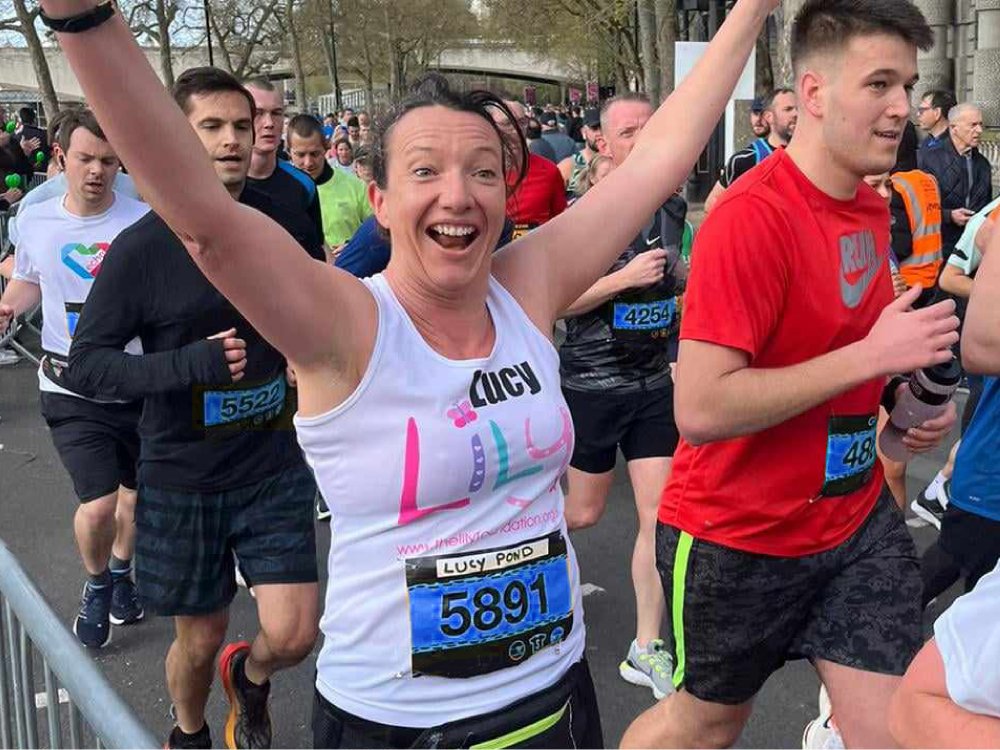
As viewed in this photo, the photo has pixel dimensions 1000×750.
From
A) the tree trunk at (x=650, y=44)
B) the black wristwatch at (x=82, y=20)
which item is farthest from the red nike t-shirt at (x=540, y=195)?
the tree trunk at (x=650, y=44)

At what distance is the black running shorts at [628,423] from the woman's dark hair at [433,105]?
230cm

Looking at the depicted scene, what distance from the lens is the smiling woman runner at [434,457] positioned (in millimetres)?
1998

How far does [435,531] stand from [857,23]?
162 centimetres

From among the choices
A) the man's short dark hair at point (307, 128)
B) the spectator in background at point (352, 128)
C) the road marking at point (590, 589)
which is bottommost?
the road marking at point (590, 589)

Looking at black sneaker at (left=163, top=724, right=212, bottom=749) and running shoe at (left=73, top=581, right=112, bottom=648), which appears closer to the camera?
black sneaker at (left=163, top=724, right=212, bottom=749)

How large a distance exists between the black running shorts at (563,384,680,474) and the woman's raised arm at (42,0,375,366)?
259cm

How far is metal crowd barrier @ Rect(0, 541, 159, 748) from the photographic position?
1.71 meters

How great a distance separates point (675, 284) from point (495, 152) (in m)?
2.70

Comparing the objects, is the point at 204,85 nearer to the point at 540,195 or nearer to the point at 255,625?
the point at 255,625

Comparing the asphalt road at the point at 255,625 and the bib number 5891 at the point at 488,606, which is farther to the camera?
the asphalt road at the point at 255,625

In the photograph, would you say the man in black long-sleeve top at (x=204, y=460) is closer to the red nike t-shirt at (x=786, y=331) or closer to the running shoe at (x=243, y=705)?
the running shoe at (x=243, y=705)

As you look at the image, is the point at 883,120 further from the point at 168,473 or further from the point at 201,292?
the point at 168,473

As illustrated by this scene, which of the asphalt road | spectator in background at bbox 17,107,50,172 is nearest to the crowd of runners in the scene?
the asphalt road

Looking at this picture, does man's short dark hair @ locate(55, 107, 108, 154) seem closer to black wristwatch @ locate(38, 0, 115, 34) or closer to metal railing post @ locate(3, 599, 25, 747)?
metal railing post @ locate(3, 599, 25, 747)
